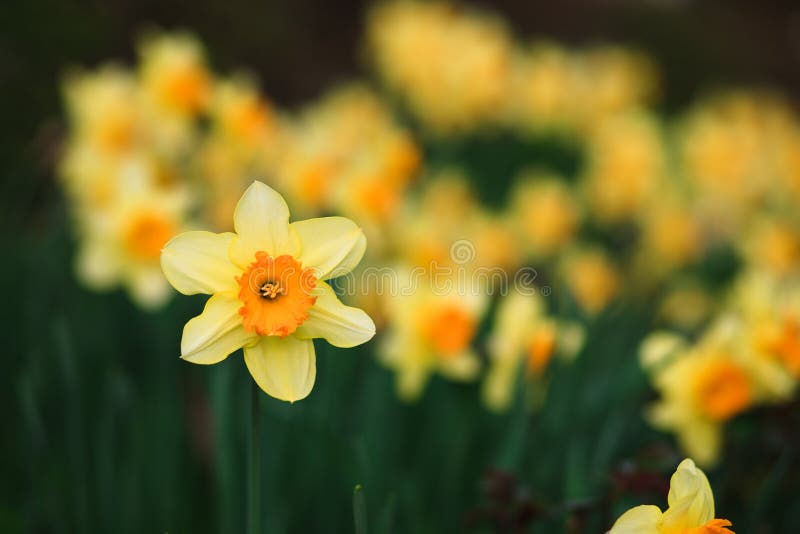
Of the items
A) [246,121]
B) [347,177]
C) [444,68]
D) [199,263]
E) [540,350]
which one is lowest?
[540,350]

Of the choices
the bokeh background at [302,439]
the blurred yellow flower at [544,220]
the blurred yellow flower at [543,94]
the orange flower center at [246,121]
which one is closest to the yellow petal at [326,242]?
the bokeh background at [302,439]

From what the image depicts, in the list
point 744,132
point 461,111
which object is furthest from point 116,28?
point 744,132

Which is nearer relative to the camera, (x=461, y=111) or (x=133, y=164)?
(x=133, y=164)

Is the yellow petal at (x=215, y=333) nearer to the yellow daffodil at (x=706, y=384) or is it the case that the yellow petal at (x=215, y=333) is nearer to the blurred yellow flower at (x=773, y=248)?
the yellow daffodil at (x=706, y=384)

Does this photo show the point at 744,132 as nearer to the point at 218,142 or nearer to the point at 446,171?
the point at 446,171

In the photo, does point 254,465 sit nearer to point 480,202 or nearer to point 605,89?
point 480,202

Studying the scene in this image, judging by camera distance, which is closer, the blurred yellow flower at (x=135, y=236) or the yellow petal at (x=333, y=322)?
the yellow petal at (x=333, y=322)

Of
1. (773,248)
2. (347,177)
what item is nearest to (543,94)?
(773,248)
